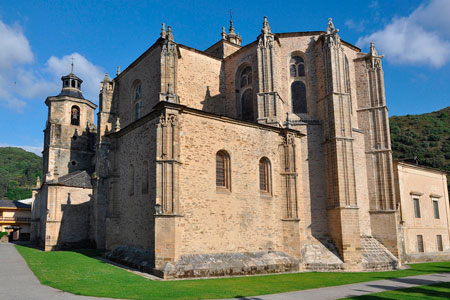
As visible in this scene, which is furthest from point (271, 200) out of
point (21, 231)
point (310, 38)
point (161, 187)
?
point (21, 231)

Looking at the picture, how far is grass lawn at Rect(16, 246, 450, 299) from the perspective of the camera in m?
10.8

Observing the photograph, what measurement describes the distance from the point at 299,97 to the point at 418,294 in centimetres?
1368

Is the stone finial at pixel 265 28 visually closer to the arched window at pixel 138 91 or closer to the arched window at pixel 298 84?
the arched window at pixel 298 84

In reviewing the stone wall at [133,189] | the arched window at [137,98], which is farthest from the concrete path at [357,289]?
the arched window at [137,98]

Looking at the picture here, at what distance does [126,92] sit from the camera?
25.5 meters

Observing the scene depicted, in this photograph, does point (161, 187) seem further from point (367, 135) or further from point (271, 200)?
point (367, 135)

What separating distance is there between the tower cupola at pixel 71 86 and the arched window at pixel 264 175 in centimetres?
2507

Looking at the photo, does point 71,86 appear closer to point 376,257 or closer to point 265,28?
point 265,28

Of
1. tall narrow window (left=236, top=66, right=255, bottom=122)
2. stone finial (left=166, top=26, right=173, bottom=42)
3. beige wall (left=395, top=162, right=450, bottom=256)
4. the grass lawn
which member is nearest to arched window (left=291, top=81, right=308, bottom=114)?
tall narrow window (left=236, top=66, right=255, bottom=122)

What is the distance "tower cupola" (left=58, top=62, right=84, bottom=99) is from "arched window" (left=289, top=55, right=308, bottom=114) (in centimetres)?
2390

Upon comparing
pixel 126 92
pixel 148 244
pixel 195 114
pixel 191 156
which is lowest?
pixel 148 244

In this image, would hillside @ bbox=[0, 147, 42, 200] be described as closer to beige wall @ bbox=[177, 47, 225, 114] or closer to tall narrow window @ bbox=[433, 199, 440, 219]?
beige wall @ bbox=[177, 47, 225, 114]

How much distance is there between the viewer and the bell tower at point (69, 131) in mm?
33719

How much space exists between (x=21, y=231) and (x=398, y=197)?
48936 millimetres
